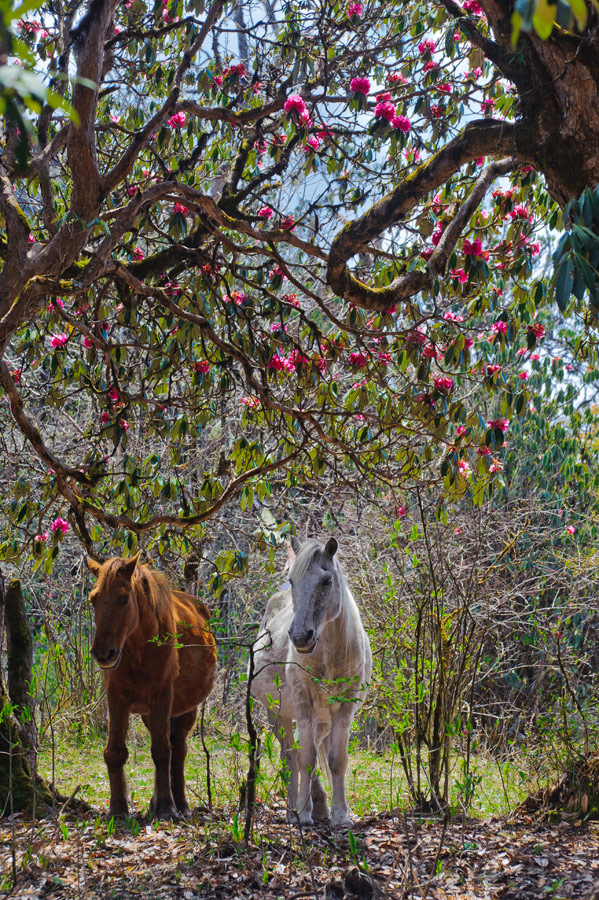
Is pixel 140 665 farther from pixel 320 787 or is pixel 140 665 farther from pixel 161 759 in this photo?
pixel 320 787

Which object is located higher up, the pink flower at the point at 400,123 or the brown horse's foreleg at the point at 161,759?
the pink flower at the point at 400,123

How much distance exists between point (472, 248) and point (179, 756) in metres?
4.06

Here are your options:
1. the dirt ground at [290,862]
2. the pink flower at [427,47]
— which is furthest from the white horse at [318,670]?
the pink flower at [427,47]

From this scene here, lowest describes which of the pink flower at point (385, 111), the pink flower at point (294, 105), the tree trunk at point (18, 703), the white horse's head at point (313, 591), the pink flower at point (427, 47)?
the tree trunk at point (18, 703)

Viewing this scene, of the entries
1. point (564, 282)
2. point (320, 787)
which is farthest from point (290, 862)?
point (564, 282)

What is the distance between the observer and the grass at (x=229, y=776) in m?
5.44

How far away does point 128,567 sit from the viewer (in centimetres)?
485

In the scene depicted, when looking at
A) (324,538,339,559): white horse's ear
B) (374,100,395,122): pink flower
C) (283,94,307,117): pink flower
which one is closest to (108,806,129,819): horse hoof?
(324,538,339,559): white horse's ear

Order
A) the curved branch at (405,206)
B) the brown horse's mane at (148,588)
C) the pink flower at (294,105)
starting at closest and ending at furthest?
the curved branch at (405,206)
the pink flower at (294,105)
the brown horse's mane at (148,588)

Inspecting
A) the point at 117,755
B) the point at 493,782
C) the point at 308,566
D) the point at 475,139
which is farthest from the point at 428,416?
the point at 493,782

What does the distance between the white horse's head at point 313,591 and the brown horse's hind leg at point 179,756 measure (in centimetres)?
151

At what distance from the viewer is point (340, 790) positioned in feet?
16.4

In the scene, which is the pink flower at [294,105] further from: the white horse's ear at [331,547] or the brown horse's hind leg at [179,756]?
the brown horse's hind leg at [179,756]

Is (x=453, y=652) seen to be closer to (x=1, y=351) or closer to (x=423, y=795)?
(x=423, y=795)
